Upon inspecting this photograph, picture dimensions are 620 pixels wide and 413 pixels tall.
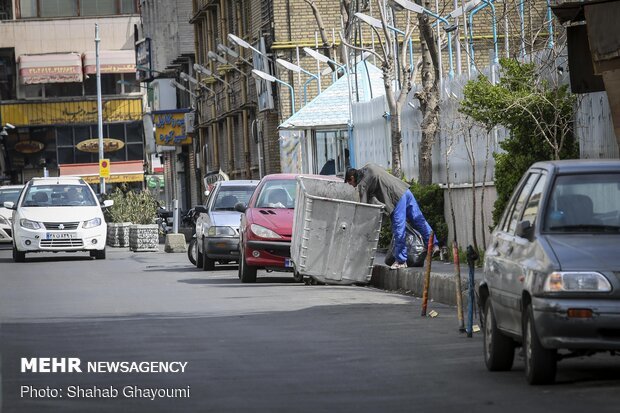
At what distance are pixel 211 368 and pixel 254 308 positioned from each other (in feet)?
21.4

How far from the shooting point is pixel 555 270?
970 cm

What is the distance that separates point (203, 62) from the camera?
64375 mm

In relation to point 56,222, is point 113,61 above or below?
above

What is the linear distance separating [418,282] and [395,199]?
6.25ft

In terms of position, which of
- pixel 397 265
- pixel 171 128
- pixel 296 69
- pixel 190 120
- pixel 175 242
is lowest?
pixel 175 242

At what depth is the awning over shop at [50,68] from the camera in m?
92.8

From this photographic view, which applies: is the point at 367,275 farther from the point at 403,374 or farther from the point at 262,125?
the point at 262,125

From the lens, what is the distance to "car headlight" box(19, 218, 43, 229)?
109 ft

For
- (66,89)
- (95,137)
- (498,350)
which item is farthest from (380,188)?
(95,137)

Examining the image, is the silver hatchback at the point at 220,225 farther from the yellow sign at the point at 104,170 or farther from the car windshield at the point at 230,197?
the yellow sign at the point at 104,170

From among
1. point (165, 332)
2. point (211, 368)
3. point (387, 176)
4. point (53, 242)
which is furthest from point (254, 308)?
point (53, 242)

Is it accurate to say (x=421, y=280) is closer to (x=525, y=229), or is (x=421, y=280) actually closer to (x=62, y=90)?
(x=525, y=229)

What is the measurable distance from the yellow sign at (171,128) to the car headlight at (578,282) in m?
59.4

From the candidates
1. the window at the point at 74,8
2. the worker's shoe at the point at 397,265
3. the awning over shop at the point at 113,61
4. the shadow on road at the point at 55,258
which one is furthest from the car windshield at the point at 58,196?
the window at the point at 74,8
